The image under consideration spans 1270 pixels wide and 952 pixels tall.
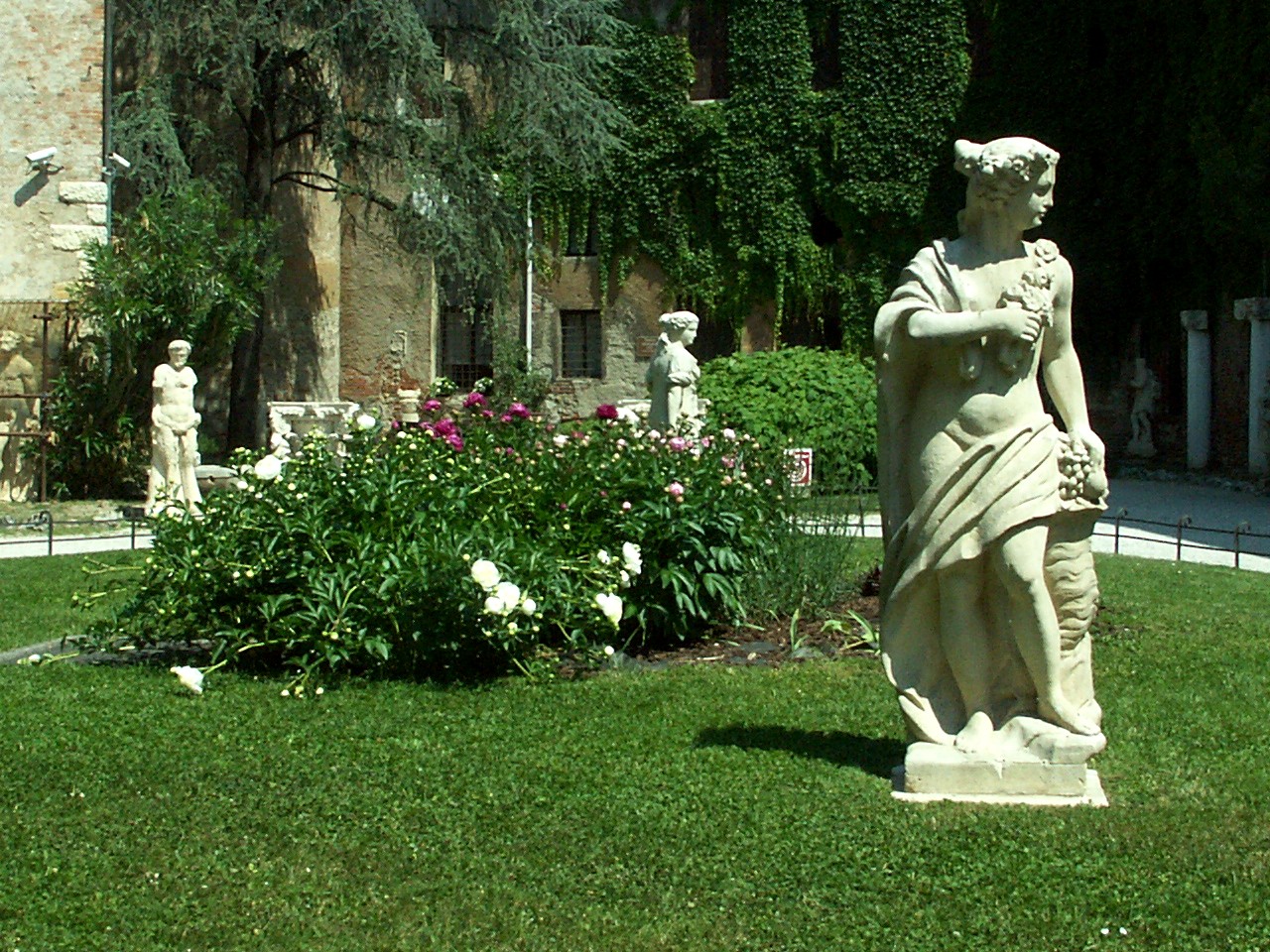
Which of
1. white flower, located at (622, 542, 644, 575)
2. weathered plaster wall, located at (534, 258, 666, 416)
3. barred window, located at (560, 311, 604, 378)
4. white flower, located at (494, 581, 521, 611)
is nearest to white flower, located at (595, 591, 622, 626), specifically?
white flower, located at (622, 542, 644, 575)

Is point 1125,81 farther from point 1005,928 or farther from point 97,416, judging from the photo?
point 1005,928

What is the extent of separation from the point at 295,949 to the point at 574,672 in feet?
11.7

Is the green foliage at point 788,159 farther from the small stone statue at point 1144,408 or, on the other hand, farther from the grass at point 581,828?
the grass at point 581,828

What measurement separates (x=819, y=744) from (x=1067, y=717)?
1183 millimetres

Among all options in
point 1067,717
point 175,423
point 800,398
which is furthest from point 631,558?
point 800,398

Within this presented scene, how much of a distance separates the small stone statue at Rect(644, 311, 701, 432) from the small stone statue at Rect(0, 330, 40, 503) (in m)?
7.55

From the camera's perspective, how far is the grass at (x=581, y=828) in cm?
423

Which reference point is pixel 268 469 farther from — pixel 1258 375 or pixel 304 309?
pixel 304 309

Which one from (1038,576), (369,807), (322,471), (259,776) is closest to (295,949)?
(369,807)

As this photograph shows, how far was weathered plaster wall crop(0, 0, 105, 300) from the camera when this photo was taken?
18.4 m

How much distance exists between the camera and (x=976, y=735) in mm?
5301

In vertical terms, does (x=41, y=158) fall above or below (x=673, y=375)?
above

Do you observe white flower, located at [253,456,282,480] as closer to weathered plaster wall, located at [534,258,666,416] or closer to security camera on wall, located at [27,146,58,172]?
security camera on wall, located at [27,146,58,172]

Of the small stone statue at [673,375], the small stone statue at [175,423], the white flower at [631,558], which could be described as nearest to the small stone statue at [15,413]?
the small stone statue at [175,423]
